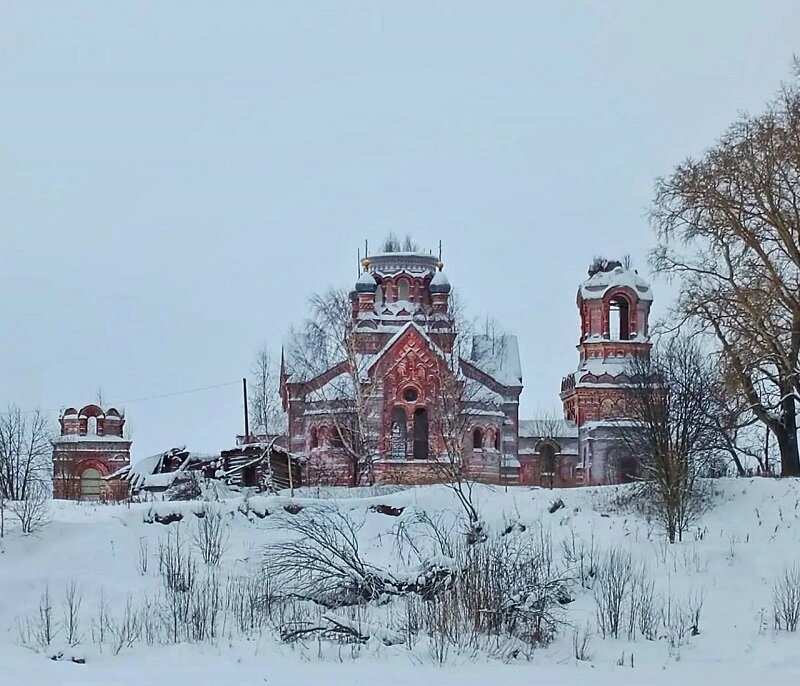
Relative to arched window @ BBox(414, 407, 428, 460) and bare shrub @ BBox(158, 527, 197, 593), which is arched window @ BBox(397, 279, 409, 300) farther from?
bare shrub @ BBox(158, 527, 197, 593)

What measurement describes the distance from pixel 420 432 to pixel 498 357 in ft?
21.9

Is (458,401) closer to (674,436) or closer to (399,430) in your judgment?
(399,430)

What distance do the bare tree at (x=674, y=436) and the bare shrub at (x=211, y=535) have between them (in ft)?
25.5

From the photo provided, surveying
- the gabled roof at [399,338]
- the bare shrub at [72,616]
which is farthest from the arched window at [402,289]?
the bare shrub at [72,616]

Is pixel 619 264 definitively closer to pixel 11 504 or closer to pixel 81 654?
pixel 11 504

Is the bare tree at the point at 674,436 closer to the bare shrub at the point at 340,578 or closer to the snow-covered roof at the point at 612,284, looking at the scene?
the bare shrub at the point at 340,578

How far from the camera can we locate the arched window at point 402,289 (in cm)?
4419

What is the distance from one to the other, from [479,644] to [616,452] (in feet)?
95.7

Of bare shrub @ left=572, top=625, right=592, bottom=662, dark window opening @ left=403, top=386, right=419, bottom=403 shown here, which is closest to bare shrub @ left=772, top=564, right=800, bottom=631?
bare shrub @ left=572, top=625, right=592, bottom=662

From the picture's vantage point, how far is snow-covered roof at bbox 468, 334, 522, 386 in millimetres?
44081

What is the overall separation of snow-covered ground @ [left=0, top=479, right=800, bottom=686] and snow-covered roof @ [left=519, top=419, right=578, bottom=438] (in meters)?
15.5

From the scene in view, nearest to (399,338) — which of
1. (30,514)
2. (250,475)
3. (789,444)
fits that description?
(250,475)

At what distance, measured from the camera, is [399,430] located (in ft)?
130

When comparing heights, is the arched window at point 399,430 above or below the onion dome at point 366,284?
below
